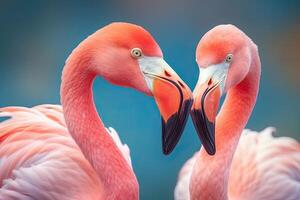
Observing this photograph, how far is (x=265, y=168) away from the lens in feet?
5.44

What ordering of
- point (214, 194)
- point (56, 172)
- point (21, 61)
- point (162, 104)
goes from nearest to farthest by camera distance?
point (162, 104)
point (214, 194)
point (56, 172)
point (21, 61)

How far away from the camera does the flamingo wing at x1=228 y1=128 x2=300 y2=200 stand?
1622 millimetres

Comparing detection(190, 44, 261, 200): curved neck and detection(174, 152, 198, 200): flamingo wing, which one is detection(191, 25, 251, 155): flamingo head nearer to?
Result: detection(190, 44, 261, 200): curved neck

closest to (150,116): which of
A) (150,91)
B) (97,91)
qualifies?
(97,91)

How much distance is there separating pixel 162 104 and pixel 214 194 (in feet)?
1.20

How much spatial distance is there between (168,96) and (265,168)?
0.59 metres

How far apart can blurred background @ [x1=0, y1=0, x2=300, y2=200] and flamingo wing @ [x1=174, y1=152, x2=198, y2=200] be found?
2 cm

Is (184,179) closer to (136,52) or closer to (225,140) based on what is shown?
(225,140)

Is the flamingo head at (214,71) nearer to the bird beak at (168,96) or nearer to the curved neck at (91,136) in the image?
the bird beak at (168,96)

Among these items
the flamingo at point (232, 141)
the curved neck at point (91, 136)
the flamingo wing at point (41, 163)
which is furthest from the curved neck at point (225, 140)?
the flamingo wing at point (41, 163)

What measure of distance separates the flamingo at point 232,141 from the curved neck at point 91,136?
24cm

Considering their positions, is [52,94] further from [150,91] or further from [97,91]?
[150,91]

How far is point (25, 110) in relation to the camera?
172 cm

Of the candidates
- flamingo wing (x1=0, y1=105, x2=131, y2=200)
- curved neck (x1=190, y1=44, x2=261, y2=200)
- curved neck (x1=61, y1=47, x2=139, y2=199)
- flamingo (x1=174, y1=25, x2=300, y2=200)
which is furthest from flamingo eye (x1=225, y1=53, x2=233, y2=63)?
flamingo wing (x1=0, y1=105, x2=131, y2=200)
